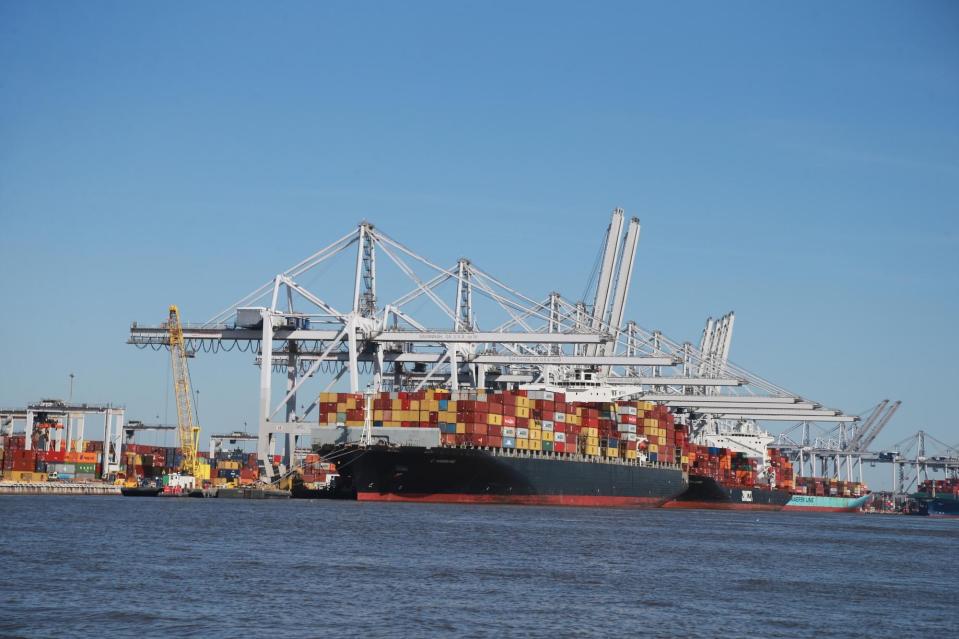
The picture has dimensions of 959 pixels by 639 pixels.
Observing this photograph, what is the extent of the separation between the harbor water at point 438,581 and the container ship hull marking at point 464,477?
17116mm

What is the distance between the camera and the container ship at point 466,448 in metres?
71.9

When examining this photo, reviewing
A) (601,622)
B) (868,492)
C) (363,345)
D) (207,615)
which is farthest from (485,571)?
(868,492)

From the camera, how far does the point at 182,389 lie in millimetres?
91125

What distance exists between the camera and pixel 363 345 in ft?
274

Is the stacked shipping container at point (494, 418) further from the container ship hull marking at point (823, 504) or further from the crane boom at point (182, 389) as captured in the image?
the container ship hull marking at point (823, 504)

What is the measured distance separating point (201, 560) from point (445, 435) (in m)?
38.4

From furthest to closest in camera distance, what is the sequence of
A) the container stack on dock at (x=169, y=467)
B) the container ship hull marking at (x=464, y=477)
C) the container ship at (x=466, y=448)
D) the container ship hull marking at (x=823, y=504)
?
the container ship hull marking at (x=823, y=504) < the container stack on dock at (x=169, y=467) < the container ship at (x=466, y=448) < the container ship hull marking at (x=464, y=477)

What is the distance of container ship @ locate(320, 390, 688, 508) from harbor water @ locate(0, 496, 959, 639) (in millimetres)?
17298

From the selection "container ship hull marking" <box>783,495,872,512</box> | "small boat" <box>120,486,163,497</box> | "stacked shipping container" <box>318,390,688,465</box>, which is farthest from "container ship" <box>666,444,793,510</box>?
"small boat" <box>120,486,163,497</box>

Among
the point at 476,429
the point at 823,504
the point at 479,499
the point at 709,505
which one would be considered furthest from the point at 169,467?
the point at 823,504

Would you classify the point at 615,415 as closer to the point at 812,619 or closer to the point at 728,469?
the point at 728,469

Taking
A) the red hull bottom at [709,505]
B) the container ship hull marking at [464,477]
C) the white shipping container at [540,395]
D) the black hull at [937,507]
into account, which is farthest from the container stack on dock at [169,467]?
the black hull at [937,507]

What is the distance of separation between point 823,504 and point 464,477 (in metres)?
75.3

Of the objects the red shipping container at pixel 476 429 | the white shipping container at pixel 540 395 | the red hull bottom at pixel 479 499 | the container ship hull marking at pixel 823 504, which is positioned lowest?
the container ship hull marking at pixel 823 504
